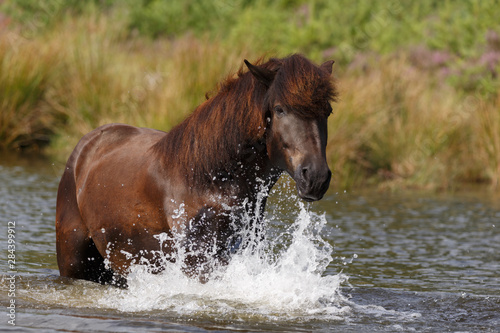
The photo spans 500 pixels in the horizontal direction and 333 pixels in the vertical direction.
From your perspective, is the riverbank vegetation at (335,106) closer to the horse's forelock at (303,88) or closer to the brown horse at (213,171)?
the brown horse at (213,171)

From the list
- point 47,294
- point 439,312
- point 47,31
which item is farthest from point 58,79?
point 439,312

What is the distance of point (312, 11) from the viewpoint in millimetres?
17938

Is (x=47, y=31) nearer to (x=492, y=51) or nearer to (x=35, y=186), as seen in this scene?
(x=35, y=186)

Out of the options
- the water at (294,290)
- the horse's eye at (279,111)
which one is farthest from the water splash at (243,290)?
the horse's eye at (279,111)

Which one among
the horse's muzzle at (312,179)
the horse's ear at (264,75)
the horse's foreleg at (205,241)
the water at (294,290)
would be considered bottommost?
the water at (294,290)

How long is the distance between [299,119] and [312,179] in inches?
14.0

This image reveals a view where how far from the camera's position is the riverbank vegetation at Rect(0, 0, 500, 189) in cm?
1168

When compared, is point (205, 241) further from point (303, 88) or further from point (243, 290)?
point (303, 88)

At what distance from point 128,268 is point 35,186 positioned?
17.3 feet

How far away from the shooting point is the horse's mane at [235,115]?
4.29 metres

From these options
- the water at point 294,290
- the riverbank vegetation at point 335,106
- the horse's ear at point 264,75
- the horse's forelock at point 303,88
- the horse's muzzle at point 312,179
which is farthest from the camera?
the riverbank vegetation at point 335,106

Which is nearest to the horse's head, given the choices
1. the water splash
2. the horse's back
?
the water splash

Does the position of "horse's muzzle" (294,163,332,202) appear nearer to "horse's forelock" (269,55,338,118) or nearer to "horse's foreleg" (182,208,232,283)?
"horse's forelock" (269,55,338,118)

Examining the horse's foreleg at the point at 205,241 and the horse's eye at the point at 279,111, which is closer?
the horse's eye at the point at 279,111
